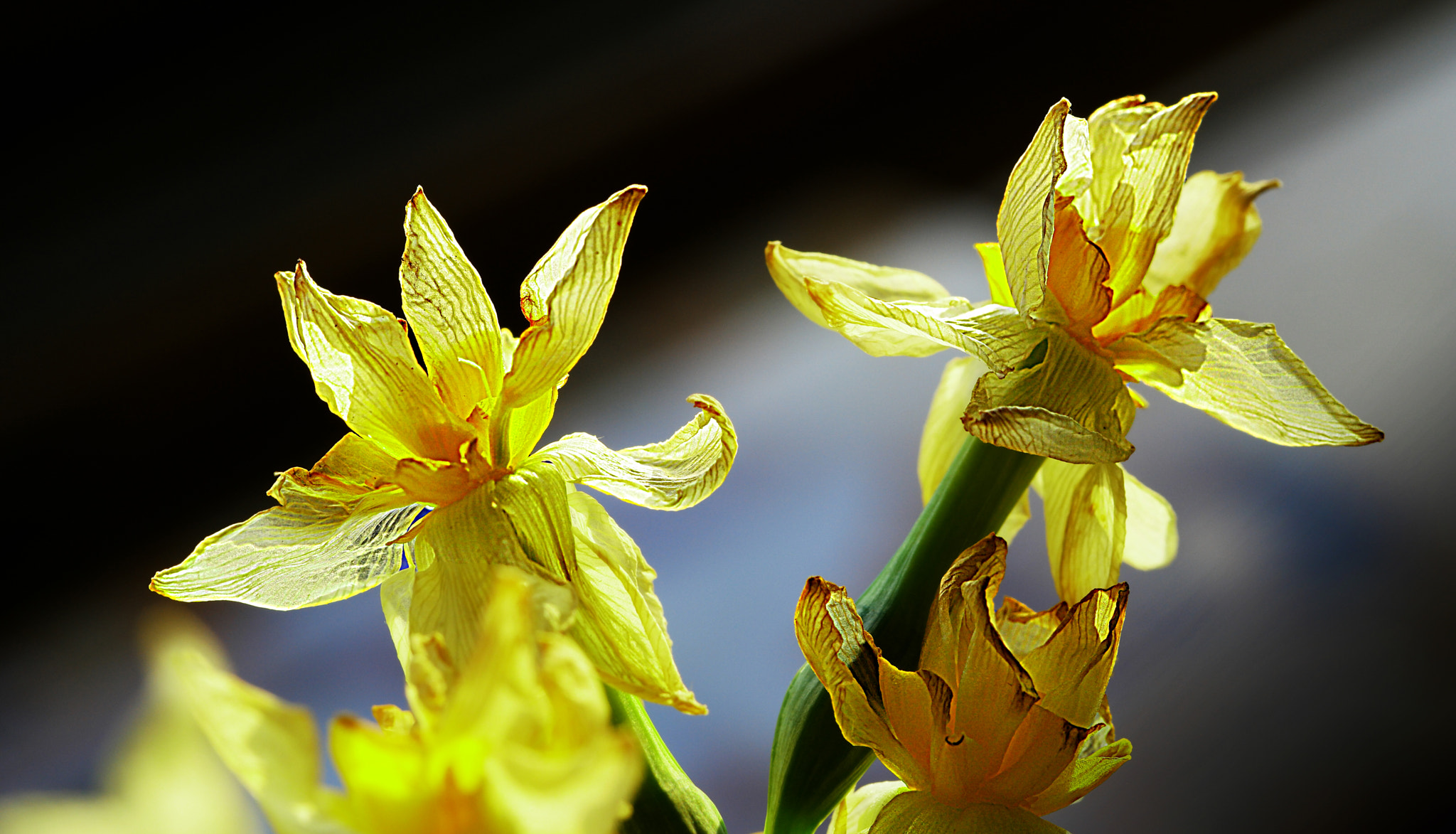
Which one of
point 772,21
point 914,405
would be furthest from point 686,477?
point 772,21

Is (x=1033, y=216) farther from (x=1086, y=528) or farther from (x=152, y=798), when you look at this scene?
(x=152, y=798)

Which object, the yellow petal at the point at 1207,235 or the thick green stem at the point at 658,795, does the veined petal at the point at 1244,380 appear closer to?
the yellow petal at the point at 1207,235

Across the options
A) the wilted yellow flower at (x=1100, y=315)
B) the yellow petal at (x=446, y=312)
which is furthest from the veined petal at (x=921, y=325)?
the yellow petal at (x=446, y=312)

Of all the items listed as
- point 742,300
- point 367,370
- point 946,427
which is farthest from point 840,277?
point 742,300

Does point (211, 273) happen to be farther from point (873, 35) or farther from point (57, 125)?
point (873, 35)

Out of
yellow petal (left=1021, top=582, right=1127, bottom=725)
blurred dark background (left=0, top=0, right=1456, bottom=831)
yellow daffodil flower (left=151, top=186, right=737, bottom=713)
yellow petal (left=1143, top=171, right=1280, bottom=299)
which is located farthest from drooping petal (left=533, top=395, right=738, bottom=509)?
blurred dark background (left=0, top=0, right=1456, bottom=831)

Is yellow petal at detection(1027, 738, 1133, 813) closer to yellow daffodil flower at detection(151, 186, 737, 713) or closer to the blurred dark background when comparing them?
yellow daffodil flower at detection(151, 186, 737, 713)
